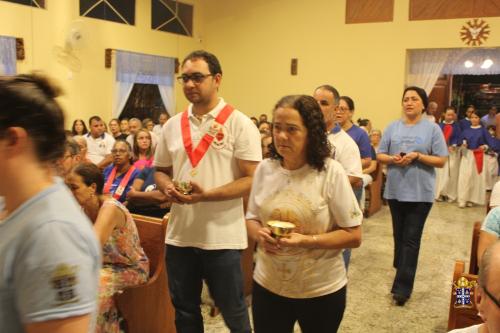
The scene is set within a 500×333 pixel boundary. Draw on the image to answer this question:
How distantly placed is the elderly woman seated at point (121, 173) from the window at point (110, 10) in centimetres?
576

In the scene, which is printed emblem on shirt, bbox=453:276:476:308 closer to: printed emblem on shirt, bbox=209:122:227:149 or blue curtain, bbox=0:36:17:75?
printed emblem on shirt, bbox=209:122:227:149

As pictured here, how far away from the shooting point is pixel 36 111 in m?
0.92

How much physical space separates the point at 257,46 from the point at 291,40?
0.89 metres

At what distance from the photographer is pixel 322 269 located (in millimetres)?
1899

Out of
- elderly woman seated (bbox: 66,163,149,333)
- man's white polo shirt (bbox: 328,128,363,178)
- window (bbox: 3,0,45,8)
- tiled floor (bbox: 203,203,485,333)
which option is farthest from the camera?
window (bbox: 3,0,45,8)

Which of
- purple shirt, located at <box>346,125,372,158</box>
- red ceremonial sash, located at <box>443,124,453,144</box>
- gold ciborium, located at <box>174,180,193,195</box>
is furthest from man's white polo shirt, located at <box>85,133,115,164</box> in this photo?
red ceremonial sash, located at <box>443,124,453,144</box>

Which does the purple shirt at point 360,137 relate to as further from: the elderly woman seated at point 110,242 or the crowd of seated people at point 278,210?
the elderly woman seated at point 110,242

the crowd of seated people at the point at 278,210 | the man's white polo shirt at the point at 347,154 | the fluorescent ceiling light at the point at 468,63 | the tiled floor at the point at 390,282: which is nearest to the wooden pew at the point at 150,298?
the crowd of seated people at the point at 278,210

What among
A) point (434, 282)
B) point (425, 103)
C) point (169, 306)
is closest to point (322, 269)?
point (169, 306)

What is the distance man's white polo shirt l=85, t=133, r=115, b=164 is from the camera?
7559 millimetres

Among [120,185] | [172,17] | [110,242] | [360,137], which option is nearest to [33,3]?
[172,17]

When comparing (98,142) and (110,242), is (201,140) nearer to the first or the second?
(110,242)

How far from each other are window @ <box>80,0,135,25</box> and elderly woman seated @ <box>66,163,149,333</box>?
296 inches

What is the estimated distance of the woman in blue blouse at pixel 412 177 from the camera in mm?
3691
